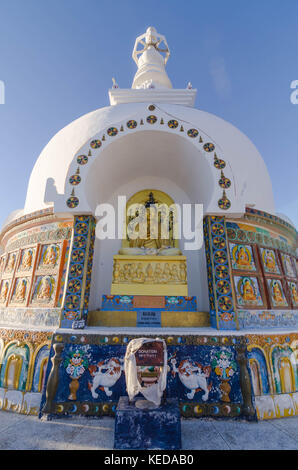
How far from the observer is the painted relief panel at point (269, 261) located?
5639 millimetres

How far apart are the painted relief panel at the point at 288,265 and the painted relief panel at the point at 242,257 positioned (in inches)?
48.4

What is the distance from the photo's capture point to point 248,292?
5164mm

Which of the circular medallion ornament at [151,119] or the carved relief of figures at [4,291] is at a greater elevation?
the circular medallion ornament at [151,119]

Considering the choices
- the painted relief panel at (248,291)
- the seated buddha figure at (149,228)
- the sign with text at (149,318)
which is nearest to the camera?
the sign with text at (149,318)

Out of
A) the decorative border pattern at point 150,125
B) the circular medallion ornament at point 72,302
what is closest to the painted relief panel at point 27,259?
the circular medallion ornament at point 72,302

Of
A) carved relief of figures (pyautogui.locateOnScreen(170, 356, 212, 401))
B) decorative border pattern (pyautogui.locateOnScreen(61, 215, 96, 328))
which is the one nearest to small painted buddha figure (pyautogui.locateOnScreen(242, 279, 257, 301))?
carved relief of figures (pyautogui.locateOnScreen(170, 356, 212, 401))

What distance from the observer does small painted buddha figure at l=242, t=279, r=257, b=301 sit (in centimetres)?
511

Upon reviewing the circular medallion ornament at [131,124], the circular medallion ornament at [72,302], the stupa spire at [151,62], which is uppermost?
the stupa spire at [151,62]

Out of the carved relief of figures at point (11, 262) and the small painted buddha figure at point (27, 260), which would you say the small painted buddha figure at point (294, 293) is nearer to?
the small painted buddha figure at point (27, 260)

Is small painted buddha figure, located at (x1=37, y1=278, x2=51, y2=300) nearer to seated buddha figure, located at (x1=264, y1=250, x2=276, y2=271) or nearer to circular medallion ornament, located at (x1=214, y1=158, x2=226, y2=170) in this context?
circular medallion ornament, located at (x1=214, y1=158, x2=226, y2=170)

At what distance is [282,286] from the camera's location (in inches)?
226

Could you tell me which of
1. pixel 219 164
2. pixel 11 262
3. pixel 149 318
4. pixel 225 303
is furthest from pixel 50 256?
pixel 219 164

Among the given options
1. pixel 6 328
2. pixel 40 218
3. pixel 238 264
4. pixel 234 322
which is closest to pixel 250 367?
pixel 234 322
